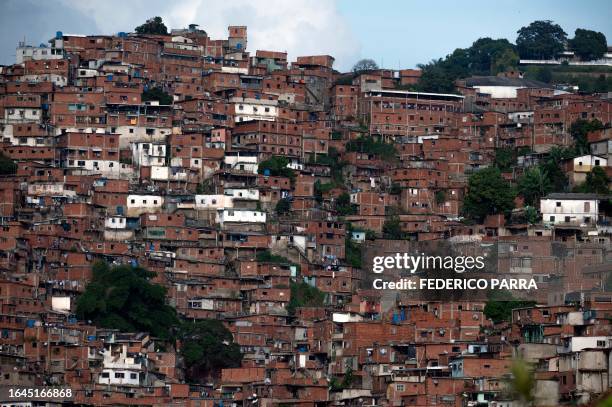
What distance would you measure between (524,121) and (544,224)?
937 centimetres

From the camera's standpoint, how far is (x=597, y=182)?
4622 centimetres

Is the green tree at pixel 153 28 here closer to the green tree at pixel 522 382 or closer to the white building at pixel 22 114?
the white building at pixel 22 114

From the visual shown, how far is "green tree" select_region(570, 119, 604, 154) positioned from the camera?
4916cm

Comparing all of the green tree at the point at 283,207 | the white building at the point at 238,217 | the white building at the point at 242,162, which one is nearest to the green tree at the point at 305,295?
the white building at the point at 238,217

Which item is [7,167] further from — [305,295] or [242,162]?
[305,295]

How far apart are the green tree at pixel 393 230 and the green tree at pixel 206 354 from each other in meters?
9.32

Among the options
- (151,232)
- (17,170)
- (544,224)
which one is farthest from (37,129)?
(544,224)

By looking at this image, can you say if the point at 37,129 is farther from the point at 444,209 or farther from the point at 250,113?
the point at 444,209

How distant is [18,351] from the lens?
119 feet

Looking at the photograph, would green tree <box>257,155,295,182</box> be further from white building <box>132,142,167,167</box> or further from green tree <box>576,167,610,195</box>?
green tree <box>576,167,610,195</box>

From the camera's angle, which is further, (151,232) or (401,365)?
(151,232)

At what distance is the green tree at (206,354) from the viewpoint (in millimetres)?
37031

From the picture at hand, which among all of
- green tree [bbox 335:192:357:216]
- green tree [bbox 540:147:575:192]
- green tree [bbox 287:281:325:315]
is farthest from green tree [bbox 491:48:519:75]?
green tree [bbox 287:281:325:315]

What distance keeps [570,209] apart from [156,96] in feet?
49.0
